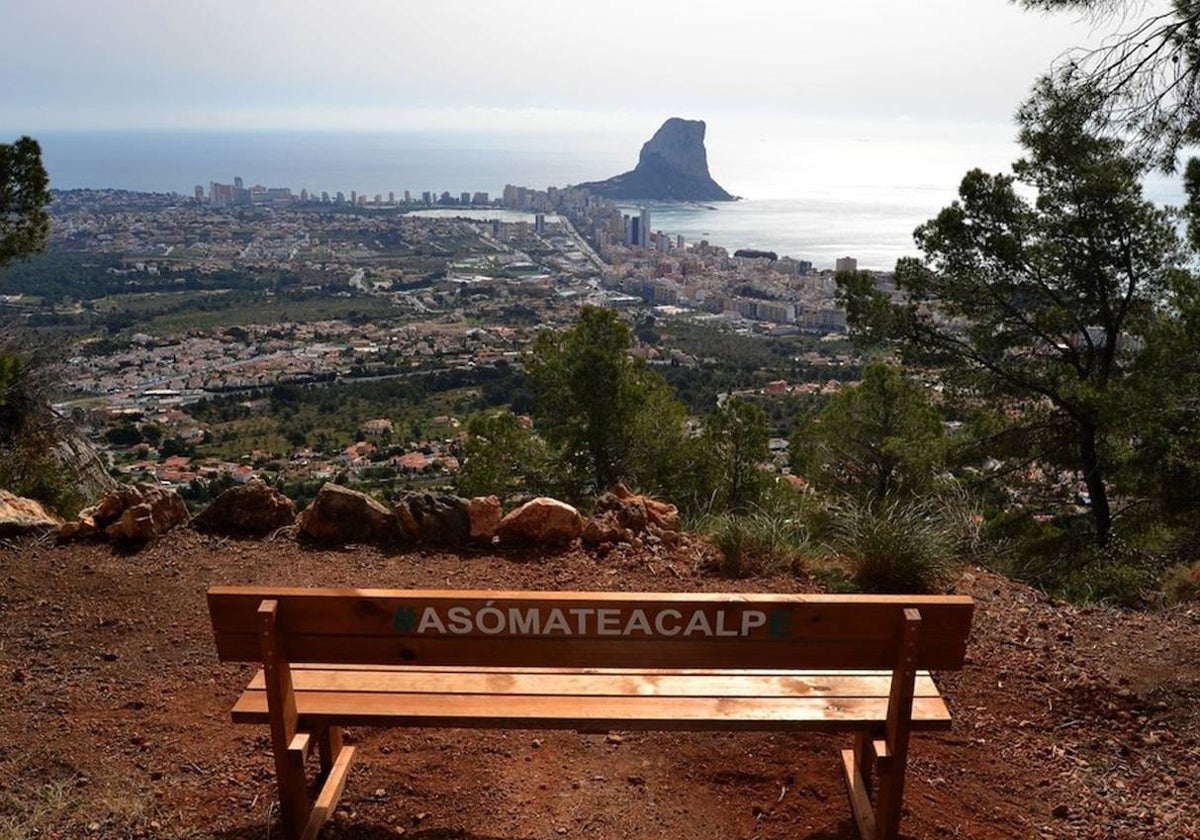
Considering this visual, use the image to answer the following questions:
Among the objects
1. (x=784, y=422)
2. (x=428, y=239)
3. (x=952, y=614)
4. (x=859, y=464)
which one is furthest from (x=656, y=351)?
(x=428, y=239)

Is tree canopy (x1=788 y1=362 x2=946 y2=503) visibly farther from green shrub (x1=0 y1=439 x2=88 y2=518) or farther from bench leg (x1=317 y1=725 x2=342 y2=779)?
green shrub (x1=0 y1=439 x2=88 y2=518)

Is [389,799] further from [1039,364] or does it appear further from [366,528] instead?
[1039,364]

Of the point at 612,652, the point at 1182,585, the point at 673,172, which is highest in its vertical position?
A: the point at 673,172

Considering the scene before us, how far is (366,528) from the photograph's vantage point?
4.25 m

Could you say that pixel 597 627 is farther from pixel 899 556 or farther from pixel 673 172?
pixel 673 172

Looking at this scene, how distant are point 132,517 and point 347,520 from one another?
1.03 m

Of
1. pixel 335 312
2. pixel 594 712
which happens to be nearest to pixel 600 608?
pixel 594 712

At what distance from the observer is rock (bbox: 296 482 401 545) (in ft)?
13.9

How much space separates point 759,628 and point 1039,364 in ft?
20.0

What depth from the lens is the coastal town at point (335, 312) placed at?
20.9 m

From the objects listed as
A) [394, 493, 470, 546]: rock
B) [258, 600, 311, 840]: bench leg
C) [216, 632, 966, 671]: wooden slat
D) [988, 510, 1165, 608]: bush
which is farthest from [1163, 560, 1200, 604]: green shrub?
[258, 600, 311, 840]: bench leg

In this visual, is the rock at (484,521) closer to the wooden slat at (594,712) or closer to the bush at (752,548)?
the bush at (752,548)

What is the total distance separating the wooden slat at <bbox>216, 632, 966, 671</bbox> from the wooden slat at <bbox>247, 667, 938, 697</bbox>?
9.5 inches

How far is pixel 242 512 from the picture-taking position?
14.3ft
